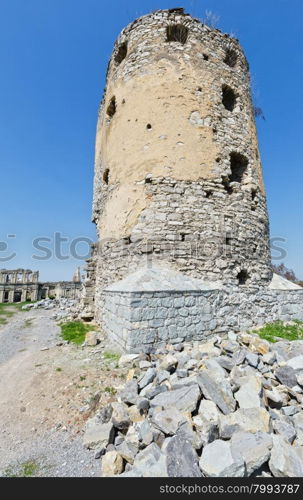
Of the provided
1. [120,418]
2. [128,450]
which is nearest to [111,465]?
[128,450]

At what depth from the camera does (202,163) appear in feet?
24.2

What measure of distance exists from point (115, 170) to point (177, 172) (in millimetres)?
2353

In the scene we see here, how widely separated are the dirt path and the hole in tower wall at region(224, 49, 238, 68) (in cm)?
1088

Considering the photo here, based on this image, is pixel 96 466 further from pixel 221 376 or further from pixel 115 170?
pixel 115 170

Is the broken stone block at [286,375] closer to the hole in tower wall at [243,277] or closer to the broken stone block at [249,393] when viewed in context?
the broken stone block at [249,393]

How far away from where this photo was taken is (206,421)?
2859 millimetres

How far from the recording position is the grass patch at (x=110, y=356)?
5.19 meters

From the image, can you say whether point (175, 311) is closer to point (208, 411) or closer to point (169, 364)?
point (169, 364)

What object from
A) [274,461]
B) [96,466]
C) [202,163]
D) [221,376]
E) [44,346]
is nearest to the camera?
[274,461]

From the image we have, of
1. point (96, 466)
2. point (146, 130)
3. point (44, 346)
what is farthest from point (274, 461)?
point (146, 130)

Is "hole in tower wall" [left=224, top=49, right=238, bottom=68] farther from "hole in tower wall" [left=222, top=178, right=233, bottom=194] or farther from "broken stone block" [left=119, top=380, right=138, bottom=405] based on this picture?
"broken stone block" [left=119, top=380, right=138, bottom=405]

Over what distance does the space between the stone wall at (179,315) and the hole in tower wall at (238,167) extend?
155 inches

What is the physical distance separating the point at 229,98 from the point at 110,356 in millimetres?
9585

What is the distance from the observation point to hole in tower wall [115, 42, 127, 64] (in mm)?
9258
